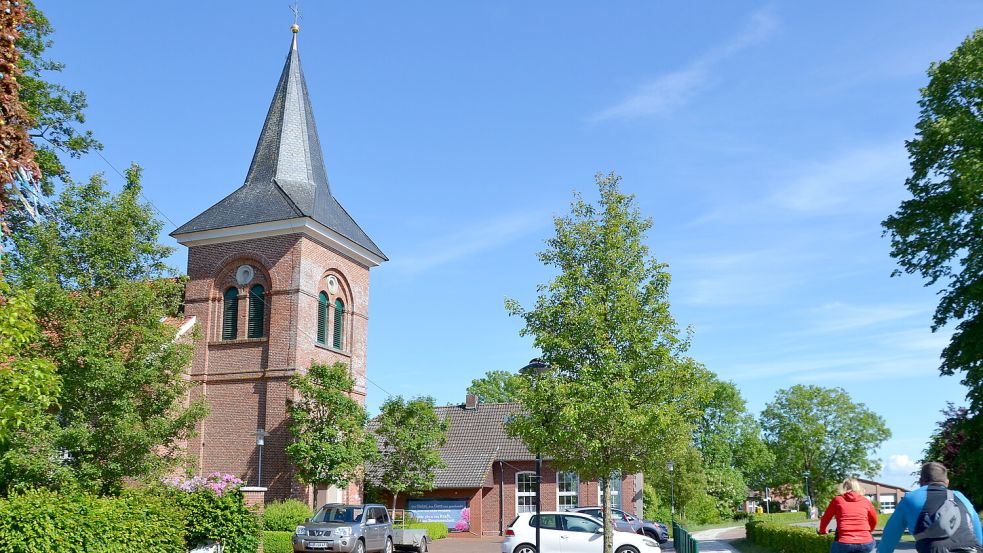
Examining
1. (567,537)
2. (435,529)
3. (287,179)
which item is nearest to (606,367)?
(567,537)

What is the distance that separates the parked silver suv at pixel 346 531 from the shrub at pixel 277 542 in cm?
148

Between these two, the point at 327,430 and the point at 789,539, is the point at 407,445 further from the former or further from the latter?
the point at 789,539

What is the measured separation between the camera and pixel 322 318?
31.2 metres

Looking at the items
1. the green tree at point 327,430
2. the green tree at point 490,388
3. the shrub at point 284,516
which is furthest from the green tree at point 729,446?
the shrub at point 284,516

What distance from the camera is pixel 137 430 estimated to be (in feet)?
61.0

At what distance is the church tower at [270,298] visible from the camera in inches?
1146

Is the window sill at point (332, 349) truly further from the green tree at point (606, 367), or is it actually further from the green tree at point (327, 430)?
the green tree at point (606, 367)

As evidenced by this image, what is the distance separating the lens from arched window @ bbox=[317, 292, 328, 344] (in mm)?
30914

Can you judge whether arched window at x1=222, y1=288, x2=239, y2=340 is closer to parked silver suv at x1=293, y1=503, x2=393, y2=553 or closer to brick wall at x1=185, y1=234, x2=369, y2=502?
brick wall at x1=185, y1=234, x2=369, y2=502

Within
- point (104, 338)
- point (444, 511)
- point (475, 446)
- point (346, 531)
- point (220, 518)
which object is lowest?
point (444, 511)

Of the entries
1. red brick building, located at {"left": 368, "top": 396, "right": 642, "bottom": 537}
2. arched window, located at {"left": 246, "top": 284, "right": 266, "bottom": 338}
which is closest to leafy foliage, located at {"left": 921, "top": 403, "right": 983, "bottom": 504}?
red brick building, located at {"left": 368, "top": 396, "right": 642, "bottom": 537}

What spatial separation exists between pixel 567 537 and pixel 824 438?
2613 inches

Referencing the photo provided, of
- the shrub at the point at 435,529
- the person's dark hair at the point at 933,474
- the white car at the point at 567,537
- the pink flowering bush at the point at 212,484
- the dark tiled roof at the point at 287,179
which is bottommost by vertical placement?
the shrub at the point at 435,529

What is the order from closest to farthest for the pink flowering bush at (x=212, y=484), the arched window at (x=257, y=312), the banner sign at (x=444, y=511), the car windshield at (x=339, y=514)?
the pink flowering bush at (x=212, y=484)
the car windshield at (x=339, y=514)
the arched window at (x=257, y=312)
the banner sign at (x=444, y=511)
